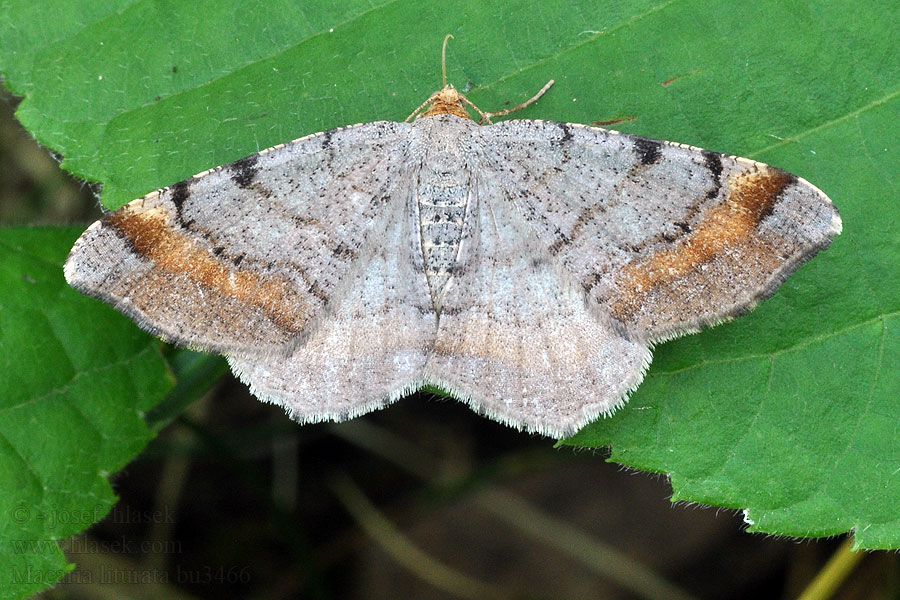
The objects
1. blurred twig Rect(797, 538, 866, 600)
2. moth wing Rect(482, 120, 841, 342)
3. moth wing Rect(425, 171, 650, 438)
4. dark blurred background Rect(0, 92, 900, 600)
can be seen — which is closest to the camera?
moth wing Rect(482, 120, 841, 342)

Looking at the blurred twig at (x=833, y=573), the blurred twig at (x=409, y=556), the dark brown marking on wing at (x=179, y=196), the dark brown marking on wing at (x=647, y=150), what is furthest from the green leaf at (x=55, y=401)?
the blurred twig at (x=833, y=573)

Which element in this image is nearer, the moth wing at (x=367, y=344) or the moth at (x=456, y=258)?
the moth at (x=456, y=258)

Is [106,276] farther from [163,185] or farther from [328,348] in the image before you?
[328,348]

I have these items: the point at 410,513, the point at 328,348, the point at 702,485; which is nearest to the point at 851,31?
the point at 702,485

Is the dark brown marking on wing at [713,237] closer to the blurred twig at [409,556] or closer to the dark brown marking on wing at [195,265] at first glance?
the dark brown marking on wing at [195,265]

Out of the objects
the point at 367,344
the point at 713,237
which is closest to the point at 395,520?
the point at 367,344

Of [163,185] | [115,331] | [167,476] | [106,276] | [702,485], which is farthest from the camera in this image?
[167,476]

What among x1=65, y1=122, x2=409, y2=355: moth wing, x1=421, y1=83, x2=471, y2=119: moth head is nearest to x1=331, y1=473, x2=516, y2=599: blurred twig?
x1=65, y1=122, x2=409, y2=355: moth wing

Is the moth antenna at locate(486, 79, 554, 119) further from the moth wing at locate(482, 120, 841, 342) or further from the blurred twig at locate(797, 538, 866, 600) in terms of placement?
the blurred twig at locate(797, 538, 866, 600)
